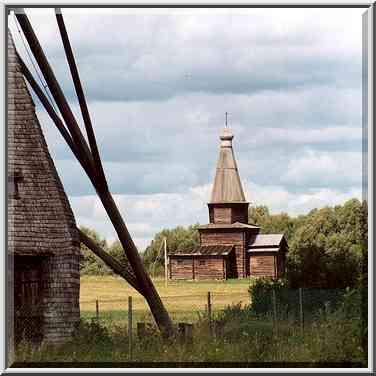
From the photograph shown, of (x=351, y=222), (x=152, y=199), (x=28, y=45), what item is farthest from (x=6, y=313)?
(x=351, y=222)

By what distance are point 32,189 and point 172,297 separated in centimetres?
235

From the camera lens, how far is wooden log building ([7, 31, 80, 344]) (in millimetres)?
15477

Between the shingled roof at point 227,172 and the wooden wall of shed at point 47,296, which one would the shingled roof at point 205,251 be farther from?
the wooden wall of shed at point 47,296

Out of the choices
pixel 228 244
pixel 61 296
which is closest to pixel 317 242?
pixel 228 244

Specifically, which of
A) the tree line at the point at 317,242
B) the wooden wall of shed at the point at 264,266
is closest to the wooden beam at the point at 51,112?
the tree line at the point at 317,242

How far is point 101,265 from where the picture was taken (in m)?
15.9

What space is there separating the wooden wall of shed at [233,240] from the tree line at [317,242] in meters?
0.14

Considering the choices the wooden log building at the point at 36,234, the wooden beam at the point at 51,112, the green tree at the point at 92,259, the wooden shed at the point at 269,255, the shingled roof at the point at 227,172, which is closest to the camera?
the shingled roof at the point at 227,172

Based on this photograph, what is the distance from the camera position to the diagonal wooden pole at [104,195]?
608 inches

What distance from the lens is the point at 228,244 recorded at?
1585 centimetres

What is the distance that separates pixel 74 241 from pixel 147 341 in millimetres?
1652

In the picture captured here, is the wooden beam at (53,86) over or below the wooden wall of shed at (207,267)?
over

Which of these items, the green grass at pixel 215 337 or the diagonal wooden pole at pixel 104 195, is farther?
the diagonal wooden pole at pixel 104 195

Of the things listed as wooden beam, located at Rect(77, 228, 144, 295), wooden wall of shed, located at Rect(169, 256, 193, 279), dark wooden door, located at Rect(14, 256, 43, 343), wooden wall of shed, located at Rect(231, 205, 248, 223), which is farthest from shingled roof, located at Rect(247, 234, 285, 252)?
dark wooden door, located at Rect(14, 256, 43, 343)
